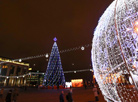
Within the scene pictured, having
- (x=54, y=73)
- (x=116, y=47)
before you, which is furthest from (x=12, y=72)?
(x=116, y=47)

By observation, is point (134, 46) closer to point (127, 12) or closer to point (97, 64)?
point (127, 12)

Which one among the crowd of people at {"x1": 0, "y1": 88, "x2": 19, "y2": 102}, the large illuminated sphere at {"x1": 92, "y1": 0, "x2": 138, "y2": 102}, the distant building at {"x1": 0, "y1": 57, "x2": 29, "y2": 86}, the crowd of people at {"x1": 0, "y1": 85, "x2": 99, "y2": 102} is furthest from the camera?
Answer: the distant building at {"x1": 0, "y1": 57, "x2": 29, "y2": 86}

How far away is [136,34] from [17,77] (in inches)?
2720

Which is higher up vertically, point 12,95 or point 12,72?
point 12,72

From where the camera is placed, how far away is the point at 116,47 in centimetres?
390

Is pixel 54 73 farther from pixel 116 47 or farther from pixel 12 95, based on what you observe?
pixel 116 47

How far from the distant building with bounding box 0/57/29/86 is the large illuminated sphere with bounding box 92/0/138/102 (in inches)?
2310

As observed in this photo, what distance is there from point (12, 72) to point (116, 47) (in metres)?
66.7

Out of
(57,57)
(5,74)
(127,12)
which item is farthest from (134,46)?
(5,74)

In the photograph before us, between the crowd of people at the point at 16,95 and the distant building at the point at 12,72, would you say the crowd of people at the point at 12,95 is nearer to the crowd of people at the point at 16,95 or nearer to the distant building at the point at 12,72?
the crowd of people at the point at 16,95

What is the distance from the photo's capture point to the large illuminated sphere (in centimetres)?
353

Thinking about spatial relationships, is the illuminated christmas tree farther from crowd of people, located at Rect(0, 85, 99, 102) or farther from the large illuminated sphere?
the large illuminated sphere

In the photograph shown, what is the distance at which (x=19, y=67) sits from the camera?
67.4 meters


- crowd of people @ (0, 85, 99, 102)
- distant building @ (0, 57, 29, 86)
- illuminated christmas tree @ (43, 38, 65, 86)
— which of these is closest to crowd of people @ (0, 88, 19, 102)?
crowd of people @ (0, 85, 99, 102)
